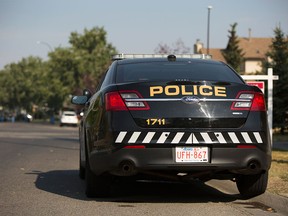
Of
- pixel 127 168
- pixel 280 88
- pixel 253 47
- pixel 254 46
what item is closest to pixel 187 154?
pixel 127 168

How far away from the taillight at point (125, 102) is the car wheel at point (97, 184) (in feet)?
3.19

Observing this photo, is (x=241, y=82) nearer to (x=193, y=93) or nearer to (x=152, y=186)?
(x=193, y=93)

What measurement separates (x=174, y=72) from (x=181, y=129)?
105cm

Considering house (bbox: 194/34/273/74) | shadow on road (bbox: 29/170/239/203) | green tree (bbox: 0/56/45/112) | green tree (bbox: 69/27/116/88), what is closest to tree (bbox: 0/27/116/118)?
green tree (bbox: 69/27/116/88)

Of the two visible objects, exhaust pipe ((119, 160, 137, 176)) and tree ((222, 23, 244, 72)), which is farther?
tree ((222, 23, 244, 72))

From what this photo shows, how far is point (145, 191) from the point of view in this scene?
8.34 meters

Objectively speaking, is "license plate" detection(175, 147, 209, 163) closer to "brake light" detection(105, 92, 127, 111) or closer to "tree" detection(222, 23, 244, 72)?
"brake light" detection(105, 92, 127, 111)

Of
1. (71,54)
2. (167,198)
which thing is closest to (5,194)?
(167,198)

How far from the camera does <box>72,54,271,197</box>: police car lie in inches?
256

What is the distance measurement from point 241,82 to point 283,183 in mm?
1968

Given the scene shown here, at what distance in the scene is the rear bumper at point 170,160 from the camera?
6.48 metres

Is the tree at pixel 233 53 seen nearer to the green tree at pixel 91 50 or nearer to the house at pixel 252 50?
the house at pixel 252 50

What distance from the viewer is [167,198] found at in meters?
7.63

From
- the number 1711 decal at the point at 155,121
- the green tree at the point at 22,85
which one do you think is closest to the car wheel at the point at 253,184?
the number 1711 decal at the point at 155,121
